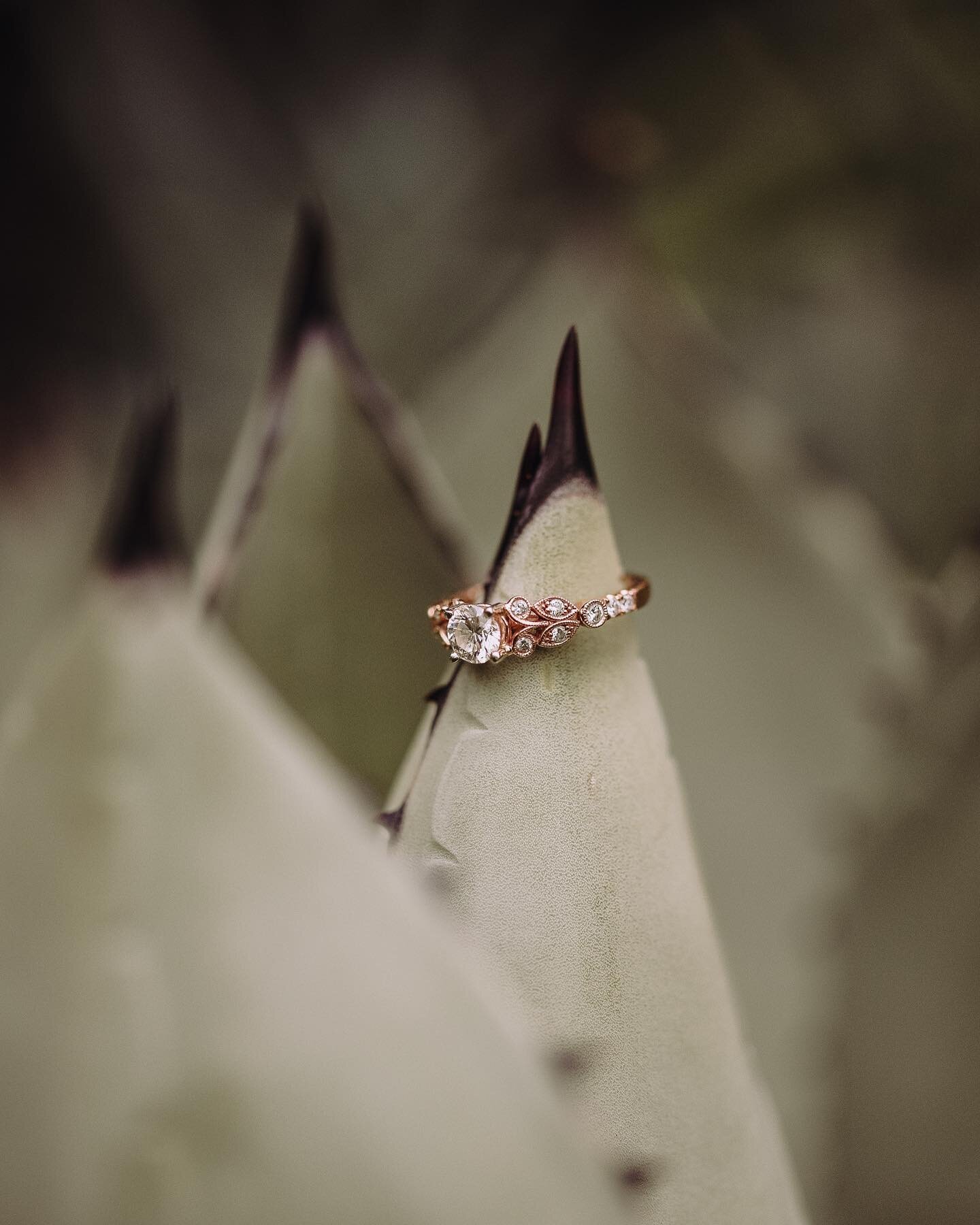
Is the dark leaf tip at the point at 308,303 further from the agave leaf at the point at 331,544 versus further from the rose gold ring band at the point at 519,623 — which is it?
the rose gold ring band at the point at 519,623

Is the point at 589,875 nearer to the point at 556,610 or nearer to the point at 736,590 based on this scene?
the point at 556,610

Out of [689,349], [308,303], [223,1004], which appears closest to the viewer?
[223,1004]

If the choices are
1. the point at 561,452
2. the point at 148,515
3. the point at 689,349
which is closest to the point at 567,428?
the point at 561,452

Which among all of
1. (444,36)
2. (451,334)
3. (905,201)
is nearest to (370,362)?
(451,334)

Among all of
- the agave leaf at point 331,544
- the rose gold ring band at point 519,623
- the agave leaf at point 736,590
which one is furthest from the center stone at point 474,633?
the agave leaf at point 736,590

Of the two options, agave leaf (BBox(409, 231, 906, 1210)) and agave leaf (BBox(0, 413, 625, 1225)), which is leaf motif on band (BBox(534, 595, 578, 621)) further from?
agave leaf (BBox(409, 231, 906, 1210))

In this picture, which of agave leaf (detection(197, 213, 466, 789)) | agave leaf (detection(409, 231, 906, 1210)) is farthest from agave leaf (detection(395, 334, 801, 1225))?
agave leaf (detection(409, 231, 906, 1210))
